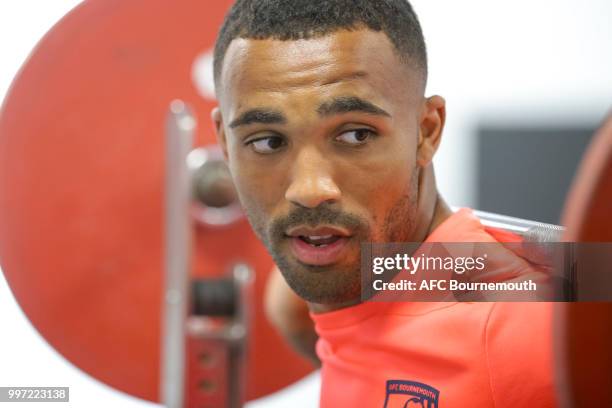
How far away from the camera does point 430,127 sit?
24.7 inches

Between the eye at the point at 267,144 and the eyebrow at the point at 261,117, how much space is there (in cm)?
2

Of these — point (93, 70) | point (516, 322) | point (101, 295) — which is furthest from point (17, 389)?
point (516, 322)

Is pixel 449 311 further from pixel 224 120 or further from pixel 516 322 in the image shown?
pixel 224 120

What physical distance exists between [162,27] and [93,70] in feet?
0.25

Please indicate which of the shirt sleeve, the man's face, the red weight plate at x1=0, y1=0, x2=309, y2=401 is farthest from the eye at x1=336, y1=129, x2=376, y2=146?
the red weight plate at x1=0, y1=0, x2=309, y2=401

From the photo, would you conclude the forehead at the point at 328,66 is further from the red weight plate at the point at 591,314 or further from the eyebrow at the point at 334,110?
the red weight plate at the point at 591,314

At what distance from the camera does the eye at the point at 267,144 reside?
0.59 metres

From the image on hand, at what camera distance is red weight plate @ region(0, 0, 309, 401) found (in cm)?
79

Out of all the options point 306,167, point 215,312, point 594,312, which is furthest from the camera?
point 215,312

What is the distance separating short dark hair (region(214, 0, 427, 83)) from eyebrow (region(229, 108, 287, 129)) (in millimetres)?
51

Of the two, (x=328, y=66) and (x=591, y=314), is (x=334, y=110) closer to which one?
(x=328, y=66)

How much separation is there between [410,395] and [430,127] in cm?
20

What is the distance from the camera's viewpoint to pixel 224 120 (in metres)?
0.63

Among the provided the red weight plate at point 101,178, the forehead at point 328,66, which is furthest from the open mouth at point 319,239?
the red weight plate at point 101,178
